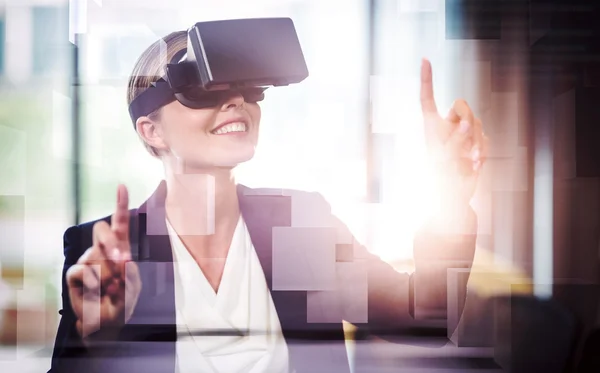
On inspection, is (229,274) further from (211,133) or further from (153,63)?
(153,63)

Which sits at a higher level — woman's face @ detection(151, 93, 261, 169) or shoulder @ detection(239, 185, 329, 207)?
woman's face @ detection(151, 93, 261, 169)

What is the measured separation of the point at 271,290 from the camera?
1.36m

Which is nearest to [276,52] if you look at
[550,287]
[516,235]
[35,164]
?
[35,164]

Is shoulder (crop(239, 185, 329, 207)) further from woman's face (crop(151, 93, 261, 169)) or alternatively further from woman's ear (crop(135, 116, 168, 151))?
woman's ear (crop(135, 116, 168, 151))

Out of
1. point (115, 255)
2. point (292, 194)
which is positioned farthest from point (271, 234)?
point (115, 255)

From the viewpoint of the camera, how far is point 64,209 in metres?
1.37

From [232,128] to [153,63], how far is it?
296 millimetres

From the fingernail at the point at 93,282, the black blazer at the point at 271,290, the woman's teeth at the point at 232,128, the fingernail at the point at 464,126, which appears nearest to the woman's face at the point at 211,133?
the woman's teeth at the point at 232,128

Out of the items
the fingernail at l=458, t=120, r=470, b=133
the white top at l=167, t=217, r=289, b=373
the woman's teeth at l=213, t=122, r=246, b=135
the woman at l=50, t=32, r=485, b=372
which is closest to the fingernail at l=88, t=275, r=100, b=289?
the woman at l=50, t=32, r=485, b=372

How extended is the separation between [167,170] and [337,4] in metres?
0.71

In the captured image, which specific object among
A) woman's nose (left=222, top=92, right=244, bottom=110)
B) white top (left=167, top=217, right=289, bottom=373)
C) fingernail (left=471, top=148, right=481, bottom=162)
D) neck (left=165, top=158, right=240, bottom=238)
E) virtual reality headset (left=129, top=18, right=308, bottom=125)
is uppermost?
virtual reality headset (left=129, top=18, right=308, bottom=125)

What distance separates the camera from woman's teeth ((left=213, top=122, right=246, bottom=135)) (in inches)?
52.6

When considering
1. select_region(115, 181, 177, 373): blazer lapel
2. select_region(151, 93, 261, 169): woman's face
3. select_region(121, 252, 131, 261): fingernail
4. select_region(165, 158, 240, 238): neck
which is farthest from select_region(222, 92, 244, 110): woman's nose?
select_region(121, 252, 131, 261): fingernail

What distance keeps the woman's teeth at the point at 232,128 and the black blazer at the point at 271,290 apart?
0.60 ft
